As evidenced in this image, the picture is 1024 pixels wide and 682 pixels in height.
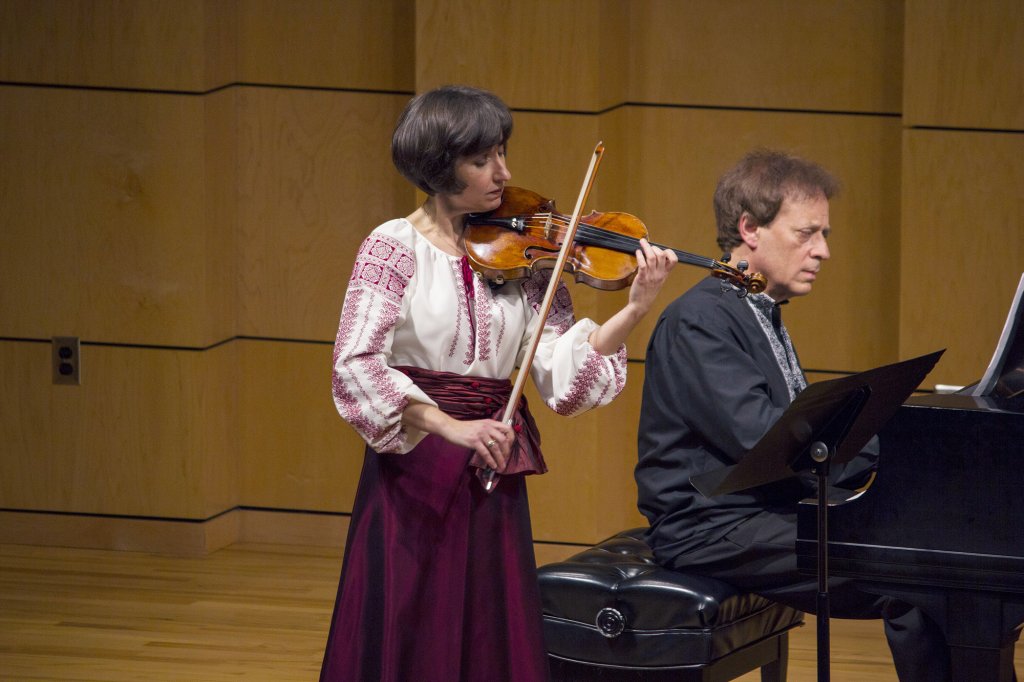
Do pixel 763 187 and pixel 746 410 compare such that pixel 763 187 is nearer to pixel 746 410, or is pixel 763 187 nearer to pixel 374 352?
pixel 746 410

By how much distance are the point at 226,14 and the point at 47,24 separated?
53 centimetres

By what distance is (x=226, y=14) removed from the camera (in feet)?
13.9

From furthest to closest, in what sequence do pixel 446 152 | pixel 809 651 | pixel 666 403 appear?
pixel 809 651, pixel 666 403, pixel 446 152

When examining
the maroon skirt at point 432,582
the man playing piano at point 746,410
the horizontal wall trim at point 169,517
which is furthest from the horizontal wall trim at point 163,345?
the maroon skirt at point 432,582

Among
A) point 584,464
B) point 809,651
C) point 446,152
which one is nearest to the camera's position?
point 446,152

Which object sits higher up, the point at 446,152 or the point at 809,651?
the point at 446,152

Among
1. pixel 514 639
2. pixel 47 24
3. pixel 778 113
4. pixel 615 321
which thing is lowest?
pixel 514 639

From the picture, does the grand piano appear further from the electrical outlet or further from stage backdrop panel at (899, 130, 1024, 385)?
the electrical outlet

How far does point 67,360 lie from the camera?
14.0ft

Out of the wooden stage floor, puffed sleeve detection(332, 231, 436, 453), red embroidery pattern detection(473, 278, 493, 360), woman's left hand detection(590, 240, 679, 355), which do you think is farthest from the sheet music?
the wooden stage floor

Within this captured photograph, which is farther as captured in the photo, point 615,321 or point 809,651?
point 809,651

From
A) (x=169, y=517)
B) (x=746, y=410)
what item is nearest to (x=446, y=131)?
(x=746, y=410)

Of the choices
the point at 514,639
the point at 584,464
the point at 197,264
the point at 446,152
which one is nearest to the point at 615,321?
the point at 446,152

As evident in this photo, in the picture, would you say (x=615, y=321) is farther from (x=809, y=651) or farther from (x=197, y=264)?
(x=197, y=264)
